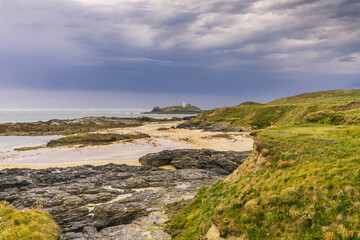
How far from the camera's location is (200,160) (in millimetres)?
38062

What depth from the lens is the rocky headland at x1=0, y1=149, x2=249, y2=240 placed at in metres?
17.6

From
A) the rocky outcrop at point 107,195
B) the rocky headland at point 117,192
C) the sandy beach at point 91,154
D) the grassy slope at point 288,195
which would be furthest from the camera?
the sandy beach at point 91,154

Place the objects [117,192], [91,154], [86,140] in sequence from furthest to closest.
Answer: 1. [86,140]
2. [91,154]
3. [117,192]

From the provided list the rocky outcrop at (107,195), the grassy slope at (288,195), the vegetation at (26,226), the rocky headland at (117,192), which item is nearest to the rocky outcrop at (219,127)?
the rocky headland at (117,192)

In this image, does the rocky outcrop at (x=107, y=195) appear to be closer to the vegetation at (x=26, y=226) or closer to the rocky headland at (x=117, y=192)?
the rocky headland at (x=117, y=192)

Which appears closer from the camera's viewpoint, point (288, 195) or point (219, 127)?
point (288, 195)

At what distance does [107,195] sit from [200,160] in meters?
18.5

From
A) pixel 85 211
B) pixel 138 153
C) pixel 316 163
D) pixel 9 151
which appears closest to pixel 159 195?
pixel 85 211

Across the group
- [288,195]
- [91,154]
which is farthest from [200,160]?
[91,154]

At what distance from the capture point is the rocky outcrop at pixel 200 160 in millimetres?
36094

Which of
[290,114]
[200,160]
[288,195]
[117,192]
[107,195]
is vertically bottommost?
[117,192]

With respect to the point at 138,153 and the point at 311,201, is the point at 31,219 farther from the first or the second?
the point at 138,153

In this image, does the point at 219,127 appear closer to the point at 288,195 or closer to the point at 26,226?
the point at 288,195

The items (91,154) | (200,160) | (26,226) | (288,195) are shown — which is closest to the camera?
(288,195)
